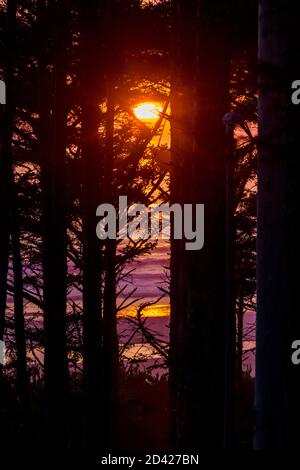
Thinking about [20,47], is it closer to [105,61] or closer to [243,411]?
[105,61]

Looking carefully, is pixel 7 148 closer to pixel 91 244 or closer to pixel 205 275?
pixel 91 244

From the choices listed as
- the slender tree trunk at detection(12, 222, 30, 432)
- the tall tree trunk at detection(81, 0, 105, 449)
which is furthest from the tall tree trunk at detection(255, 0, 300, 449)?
the slender tree trunk at detection(12, 222, 30, 432)

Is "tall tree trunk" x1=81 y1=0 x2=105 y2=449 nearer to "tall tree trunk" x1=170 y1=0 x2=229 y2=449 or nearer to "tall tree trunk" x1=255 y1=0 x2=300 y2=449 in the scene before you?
"tall tree trunk" x1=170 y1=0 x2=229 y2=449

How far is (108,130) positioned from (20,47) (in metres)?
2.88

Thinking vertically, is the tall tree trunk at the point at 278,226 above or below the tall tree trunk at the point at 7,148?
below

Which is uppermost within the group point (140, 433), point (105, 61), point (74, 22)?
point (74, 22)

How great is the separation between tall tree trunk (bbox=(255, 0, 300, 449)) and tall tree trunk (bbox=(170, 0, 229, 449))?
2427 millimetres

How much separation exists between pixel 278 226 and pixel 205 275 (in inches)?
104

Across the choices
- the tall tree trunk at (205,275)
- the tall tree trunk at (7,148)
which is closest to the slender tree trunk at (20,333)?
the tall tree trunk at (7,148)

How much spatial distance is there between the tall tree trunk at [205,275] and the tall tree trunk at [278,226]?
7.96ft

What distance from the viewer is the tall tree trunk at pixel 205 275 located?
6742 mm

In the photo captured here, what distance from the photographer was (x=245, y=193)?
56.6 feet

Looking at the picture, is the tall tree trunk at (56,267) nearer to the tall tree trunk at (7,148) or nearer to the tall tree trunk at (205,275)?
the tall tree trunk at (7,148)
